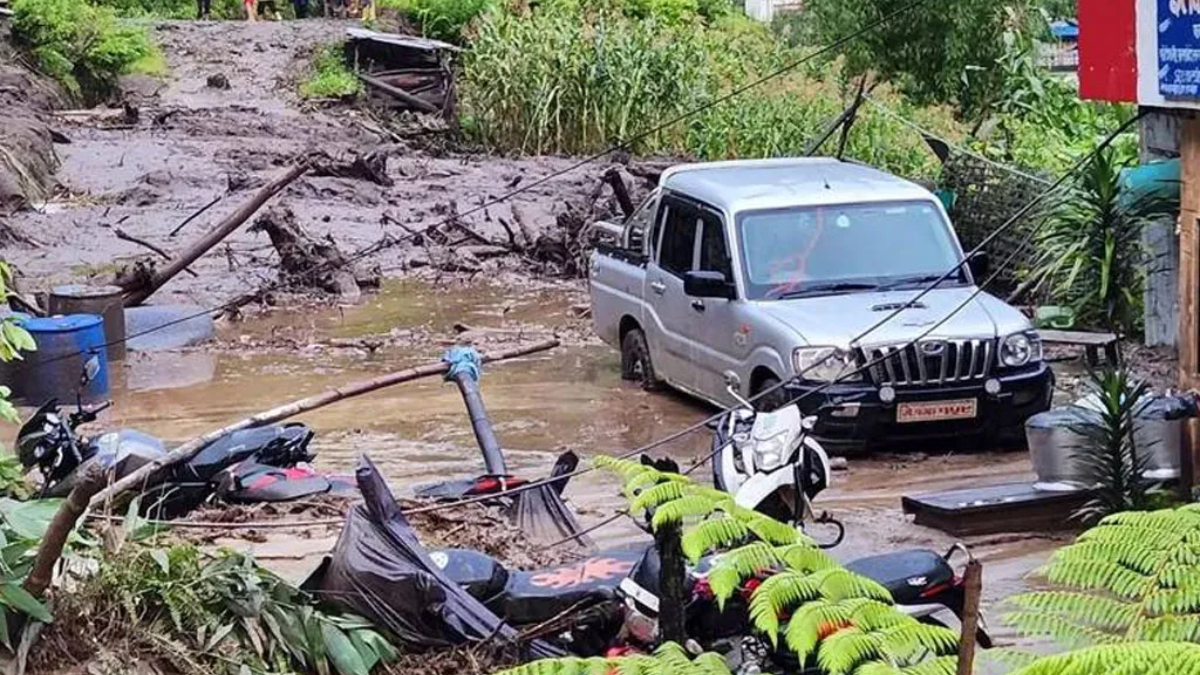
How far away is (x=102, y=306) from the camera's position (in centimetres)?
1579

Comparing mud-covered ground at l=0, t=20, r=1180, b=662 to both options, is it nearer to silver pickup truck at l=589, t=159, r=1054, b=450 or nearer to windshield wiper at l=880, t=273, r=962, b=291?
silver pickup truck at l=589, t=159, r=1054, b=450

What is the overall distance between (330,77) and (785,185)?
21855 millimetres

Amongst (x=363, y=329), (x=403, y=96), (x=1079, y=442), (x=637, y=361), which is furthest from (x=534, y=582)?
(x=403, y=96)

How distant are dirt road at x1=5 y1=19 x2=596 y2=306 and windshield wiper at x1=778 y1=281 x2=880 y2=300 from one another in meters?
8.97

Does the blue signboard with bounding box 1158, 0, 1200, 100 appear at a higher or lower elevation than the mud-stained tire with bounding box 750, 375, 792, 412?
higher

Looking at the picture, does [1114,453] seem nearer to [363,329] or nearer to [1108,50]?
[1108,50]

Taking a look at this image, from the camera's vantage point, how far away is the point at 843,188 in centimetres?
1295

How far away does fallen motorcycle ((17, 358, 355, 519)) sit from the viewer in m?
9.01

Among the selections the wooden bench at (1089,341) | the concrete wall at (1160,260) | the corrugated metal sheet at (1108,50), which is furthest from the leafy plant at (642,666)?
the concrete wall at (1160,260)

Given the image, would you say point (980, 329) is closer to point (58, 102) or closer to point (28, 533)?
point (28, 533)

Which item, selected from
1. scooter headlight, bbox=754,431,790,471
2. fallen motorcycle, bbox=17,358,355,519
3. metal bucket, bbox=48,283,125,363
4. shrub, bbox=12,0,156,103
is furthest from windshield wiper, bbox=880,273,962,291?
shrub, bbox=12,0,156,103

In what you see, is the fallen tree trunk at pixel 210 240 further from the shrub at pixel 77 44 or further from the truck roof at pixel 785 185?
the shrub at pixel 77 44

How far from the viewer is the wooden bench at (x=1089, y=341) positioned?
531 inches

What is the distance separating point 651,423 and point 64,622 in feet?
24.1
